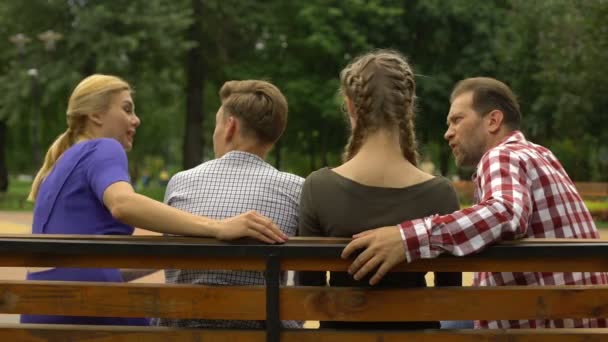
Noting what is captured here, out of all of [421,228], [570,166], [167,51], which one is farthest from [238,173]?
[570,166]

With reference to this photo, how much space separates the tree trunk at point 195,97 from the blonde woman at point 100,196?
31.0 m

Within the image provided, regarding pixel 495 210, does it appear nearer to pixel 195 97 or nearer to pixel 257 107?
pixel 257 107

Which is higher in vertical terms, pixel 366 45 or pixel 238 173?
pixel 366 45

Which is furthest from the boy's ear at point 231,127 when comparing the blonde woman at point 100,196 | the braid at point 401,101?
the braid at point 401,101

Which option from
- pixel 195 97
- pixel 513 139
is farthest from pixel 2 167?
pixel 513 139

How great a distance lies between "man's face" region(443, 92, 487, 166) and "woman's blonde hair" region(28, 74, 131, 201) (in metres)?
1.36

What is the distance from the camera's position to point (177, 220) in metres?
3.05

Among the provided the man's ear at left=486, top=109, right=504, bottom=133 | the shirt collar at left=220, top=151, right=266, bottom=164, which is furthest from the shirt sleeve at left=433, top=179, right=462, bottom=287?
the shirt collar at left=220, top=151, right=266, bottom=164

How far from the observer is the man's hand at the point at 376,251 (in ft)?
9.22

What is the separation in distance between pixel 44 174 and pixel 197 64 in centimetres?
3257

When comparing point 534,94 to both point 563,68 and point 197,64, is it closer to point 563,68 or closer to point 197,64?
point 563,68

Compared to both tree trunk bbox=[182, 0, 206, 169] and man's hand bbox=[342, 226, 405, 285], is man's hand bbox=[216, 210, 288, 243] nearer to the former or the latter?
man's hand bbox=[342, 226, 405, 285]

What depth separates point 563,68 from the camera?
3034cm

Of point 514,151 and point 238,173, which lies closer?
point 514,151
